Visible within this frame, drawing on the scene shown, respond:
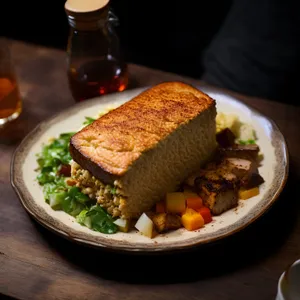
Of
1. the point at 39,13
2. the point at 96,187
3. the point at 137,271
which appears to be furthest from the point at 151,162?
the point at 39,13

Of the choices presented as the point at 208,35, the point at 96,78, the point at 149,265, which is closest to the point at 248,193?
the point at 149,265

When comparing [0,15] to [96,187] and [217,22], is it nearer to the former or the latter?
[217,22]

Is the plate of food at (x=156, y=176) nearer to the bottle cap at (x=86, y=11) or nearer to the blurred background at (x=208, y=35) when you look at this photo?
the bottle cap at (x=86, y=11)

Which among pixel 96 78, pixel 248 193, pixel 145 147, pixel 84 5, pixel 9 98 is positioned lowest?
pixel 9 98

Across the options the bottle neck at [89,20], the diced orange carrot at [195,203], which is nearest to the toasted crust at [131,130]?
the diced orange carrot at [195,203]

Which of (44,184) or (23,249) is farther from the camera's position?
(44,184)

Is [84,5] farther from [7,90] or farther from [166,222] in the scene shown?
[166,222]

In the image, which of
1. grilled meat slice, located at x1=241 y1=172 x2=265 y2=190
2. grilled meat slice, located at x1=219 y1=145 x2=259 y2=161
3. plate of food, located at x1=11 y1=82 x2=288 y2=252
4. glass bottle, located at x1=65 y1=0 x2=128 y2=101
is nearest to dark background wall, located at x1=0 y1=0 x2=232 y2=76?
glass bottle, located at x1=65 y1=0 x2=128 y2=101
